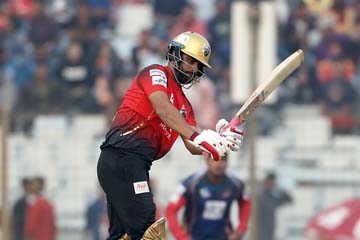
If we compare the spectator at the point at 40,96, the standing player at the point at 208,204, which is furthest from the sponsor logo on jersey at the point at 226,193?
the spectator at the point at 40,96

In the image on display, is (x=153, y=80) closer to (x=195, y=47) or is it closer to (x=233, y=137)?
(x=195, y=47)

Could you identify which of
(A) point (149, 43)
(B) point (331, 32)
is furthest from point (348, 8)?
(A) point (149, 43)

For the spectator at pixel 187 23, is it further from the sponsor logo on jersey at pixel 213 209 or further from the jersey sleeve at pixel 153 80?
the jersey sleeve at pixel 153 80

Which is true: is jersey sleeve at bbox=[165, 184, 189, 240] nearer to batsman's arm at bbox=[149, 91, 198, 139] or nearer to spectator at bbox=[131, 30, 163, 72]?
batsman's arm at bbox=[149, 91, 198, 139]

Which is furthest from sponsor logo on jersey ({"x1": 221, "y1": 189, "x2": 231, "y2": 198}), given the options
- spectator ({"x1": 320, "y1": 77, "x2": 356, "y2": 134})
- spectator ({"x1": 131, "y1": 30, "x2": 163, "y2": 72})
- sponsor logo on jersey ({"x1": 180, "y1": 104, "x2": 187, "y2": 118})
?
spectator ({"x1": 131, "y1": 30, "x2": 163, "y2": 72})

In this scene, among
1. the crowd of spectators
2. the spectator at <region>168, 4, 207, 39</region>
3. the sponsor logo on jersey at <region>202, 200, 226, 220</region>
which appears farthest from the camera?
the spectator at <region>168, 4, 207, 39</region>

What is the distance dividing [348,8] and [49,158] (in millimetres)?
5221

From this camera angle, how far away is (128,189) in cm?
812

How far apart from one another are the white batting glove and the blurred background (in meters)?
5.23

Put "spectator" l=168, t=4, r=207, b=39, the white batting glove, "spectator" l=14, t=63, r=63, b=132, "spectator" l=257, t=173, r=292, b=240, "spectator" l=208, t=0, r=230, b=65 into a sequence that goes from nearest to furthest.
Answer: the white batting glove, "spectator" l=257, t=173, r=292, b=240, "spectator" l=14, t=63, r=63, b=132, "spectator" l=208, t=0, r=230, b=65, "spectator" l=168, t=4, r=207, b=39

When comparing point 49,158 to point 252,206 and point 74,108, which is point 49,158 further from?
point 252,206

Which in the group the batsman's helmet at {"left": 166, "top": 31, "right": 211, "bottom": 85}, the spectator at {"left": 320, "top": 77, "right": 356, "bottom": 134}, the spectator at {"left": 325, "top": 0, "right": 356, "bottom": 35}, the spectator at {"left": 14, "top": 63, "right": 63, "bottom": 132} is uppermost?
the spectator at {"left": 325, "top": 0, "right": 356, "bottom": 35}

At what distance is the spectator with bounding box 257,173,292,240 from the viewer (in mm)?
14102

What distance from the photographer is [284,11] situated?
17266 millimetres
